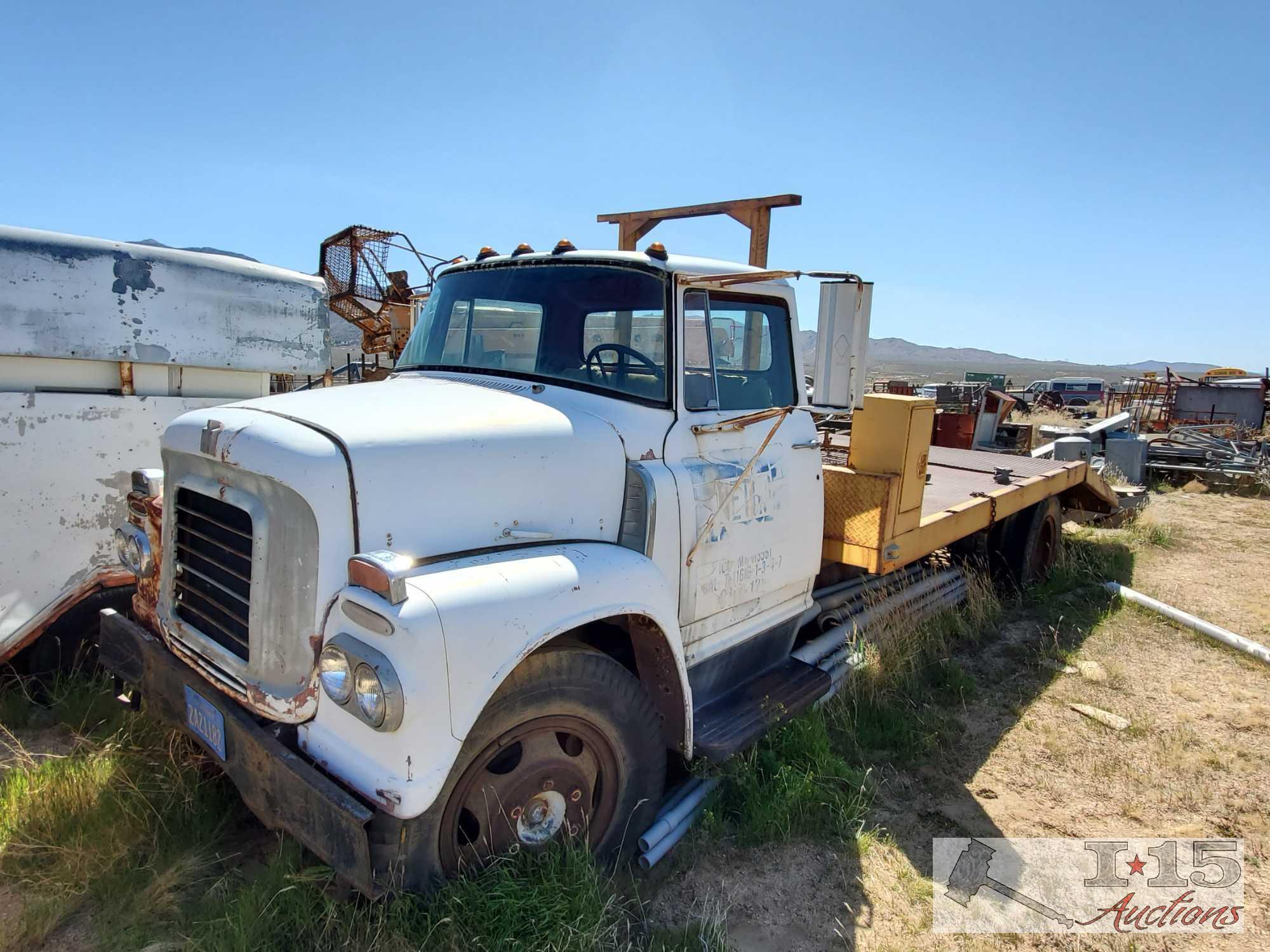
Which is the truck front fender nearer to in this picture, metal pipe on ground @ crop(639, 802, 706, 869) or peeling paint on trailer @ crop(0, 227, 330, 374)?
metal pipe on ground @ crop(639, 802, 706, 869)

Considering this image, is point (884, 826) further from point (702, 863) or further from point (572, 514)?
point (572, 514)

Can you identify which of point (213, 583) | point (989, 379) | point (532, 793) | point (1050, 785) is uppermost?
point (989, 379)

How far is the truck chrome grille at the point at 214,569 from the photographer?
254 centimetres

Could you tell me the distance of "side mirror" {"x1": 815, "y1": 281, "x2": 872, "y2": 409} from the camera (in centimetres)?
321

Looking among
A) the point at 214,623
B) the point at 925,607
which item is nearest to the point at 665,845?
the point at 214,623

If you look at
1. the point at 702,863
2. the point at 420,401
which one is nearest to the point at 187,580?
the point at 420,401

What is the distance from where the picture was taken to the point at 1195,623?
18.5ft

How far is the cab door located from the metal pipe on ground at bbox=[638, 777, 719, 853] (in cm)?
58

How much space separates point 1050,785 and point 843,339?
251 cm

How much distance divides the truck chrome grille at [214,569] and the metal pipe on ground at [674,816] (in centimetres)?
164

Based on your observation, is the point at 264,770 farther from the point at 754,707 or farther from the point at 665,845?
the point at 754,707

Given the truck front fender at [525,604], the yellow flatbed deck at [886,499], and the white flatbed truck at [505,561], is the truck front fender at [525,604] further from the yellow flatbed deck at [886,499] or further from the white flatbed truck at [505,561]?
the yellow flatbed deck at [886,499]

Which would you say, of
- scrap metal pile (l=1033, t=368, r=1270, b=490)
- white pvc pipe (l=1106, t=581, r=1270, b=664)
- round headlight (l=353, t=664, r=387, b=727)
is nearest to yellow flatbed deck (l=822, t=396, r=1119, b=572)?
white pvc pipe (l=1106, t=581, r=1270, b=664)

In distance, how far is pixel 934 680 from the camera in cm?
479
